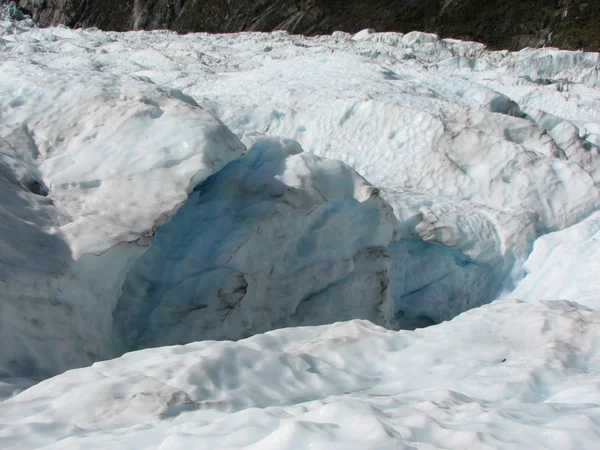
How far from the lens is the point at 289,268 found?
4656 millimetres

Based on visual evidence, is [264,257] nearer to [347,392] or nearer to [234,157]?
[234,157]

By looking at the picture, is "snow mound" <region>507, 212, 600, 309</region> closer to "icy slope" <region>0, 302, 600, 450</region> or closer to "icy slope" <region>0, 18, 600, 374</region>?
"icy slope" <region>0, 18, 600, 374</region>

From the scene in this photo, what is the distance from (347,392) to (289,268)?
211 centimetres

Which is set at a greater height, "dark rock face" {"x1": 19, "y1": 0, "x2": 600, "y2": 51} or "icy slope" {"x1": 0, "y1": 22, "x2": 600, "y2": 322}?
"dark rock face" {"x1": 19, "y1": 0, "x2": 600, "y2": 51}

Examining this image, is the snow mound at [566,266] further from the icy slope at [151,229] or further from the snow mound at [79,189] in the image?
the snow mound at [79,189]

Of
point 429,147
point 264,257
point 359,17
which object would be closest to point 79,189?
point 264,257

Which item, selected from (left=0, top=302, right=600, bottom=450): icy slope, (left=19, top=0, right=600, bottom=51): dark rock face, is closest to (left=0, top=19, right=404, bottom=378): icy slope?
(left=0, top=302, right=600, bottom=450): icy slope

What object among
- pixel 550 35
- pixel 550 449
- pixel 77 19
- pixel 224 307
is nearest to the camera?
pixel 550 449

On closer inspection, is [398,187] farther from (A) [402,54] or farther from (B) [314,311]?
(A) [402,54]

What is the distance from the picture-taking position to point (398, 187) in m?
6.37

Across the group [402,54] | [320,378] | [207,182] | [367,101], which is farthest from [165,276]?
[402,54]

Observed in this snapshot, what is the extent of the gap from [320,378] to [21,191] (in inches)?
91.6

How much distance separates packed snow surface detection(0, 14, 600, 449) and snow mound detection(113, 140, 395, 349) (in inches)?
0.6

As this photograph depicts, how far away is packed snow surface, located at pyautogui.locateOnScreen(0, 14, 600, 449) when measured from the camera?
2.25m
